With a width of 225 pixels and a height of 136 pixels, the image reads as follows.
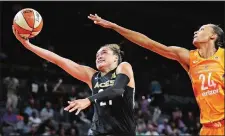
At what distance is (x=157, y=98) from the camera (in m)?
15.3

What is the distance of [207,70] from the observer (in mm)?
4008

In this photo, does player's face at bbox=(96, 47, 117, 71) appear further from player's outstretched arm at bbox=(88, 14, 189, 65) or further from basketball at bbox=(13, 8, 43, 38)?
basketball at bbox=(13, 8, 43, 38)

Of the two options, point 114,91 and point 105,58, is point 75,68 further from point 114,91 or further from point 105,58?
point 114,91

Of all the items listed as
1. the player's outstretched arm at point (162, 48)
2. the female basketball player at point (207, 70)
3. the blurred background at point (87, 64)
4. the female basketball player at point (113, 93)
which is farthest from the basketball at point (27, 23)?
the blurred background at point (87, 64)

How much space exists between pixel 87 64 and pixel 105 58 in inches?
478

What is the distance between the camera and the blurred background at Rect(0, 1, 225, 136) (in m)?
12.0

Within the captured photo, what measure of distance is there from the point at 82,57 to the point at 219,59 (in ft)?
44.5

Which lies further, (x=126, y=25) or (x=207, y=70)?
(x=126, y=25)

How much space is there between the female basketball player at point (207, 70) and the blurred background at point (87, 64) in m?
7.25

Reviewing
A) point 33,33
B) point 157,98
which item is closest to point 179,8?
point 157,98

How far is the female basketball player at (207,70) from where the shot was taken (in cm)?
390

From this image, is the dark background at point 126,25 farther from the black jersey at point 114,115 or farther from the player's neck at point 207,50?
the player's neck at point 207,50

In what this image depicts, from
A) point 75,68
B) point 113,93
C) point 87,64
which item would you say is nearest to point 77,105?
point 113,93

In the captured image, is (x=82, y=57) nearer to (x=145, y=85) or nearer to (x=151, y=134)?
(x=145, y=85)
